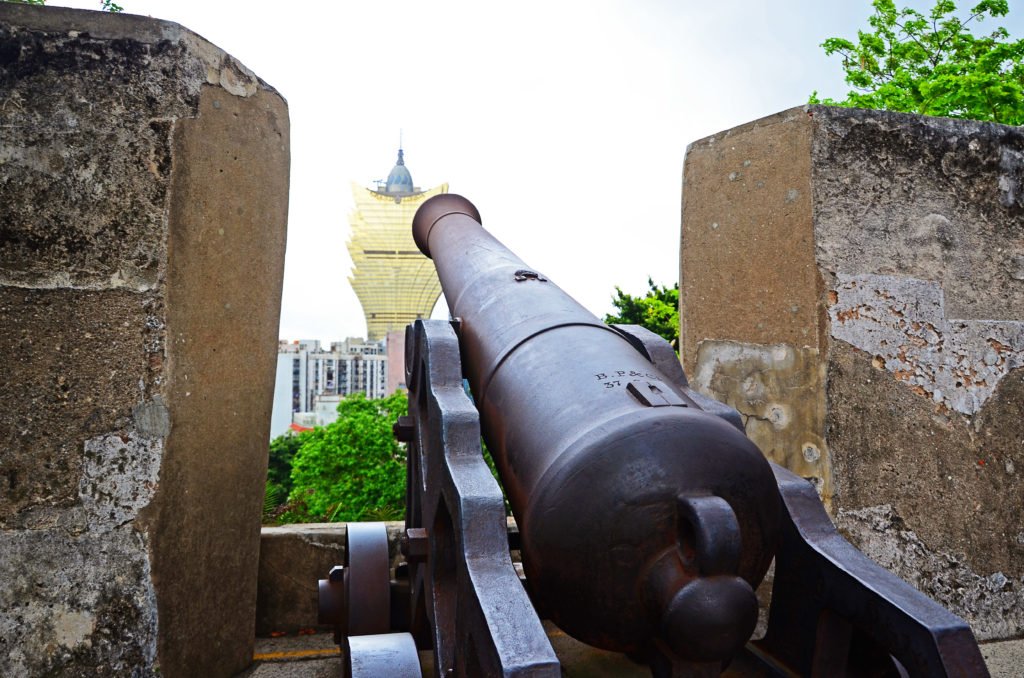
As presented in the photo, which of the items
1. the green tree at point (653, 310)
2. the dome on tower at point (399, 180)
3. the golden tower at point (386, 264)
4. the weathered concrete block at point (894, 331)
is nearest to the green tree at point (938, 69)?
the green tree at point (653, 310)

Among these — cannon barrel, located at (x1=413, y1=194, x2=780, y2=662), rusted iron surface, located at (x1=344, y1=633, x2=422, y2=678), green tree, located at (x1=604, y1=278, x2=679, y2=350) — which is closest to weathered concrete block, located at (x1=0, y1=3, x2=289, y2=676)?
rusted iron surface, located at (x1=344, y1=633, x2=422, y2=678)

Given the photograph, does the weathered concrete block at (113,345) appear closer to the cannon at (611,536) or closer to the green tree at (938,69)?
the cannon at (611,536)

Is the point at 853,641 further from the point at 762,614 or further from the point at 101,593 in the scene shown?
the point at 101,593

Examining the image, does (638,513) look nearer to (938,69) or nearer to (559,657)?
(559,657)

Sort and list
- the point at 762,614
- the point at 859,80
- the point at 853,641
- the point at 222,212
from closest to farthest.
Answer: the point at 853,641, the point at 222,212, the point at 762,614, the point at 859,80

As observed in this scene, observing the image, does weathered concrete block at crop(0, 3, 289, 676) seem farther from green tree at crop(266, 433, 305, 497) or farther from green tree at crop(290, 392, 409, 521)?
green tree at crop(266, 433, 305, 497)

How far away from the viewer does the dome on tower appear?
74.7m

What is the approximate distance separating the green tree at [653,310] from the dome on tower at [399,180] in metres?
62.0

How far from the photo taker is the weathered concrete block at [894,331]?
2.69 meters

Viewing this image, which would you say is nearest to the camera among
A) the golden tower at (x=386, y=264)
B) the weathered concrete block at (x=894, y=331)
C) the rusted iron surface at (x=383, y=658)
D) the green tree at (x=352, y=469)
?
the rusted iron surface at (x=383, y=658)

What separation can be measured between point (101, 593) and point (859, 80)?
16.5 metres

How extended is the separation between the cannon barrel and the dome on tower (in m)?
74.7

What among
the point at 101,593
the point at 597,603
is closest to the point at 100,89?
the point at 101,593

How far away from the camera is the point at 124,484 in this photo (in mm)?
2303
